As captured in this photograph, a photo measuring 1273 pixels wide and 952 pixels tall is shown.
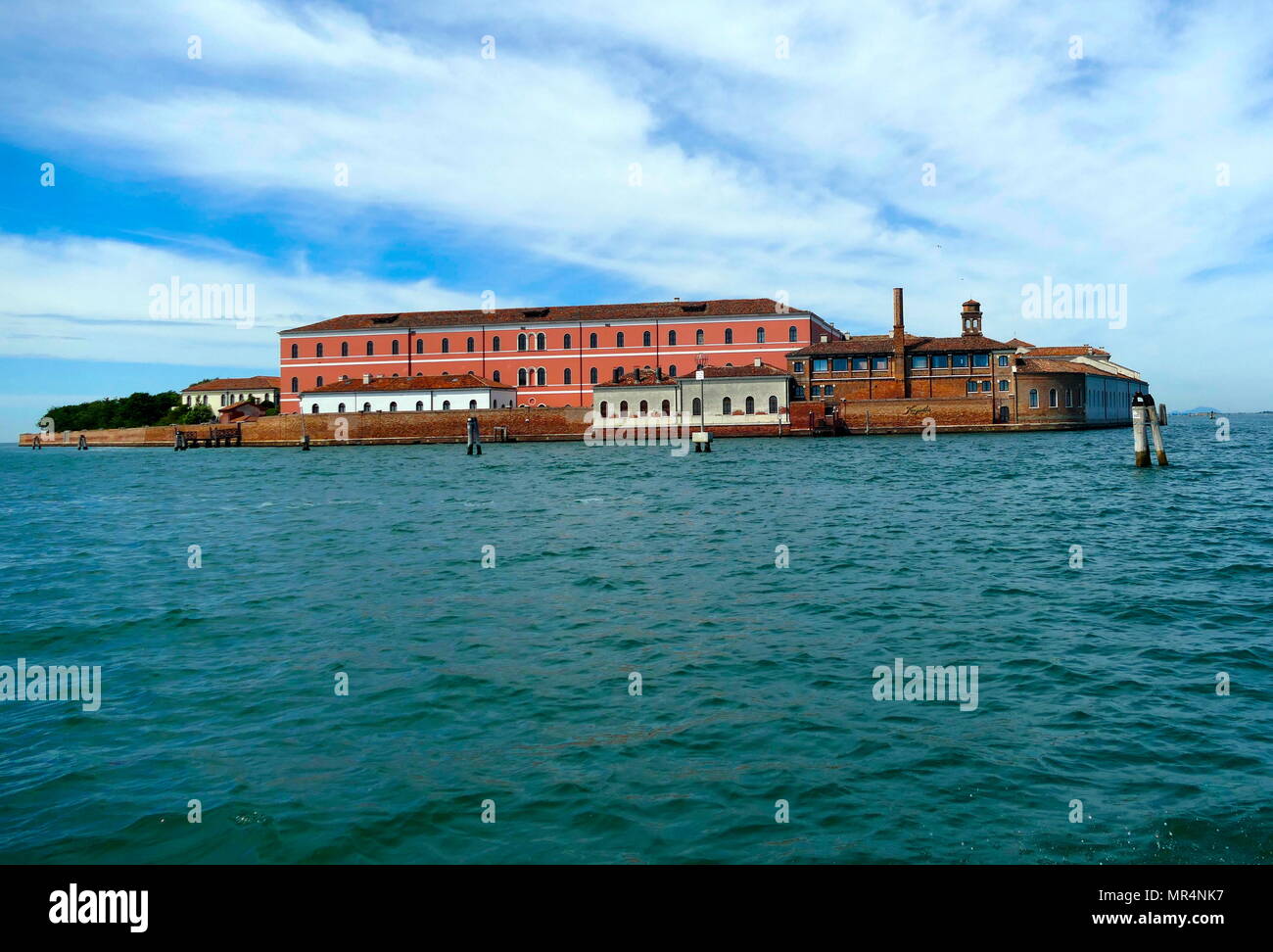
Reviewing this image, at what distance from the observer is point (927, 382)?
57.1m

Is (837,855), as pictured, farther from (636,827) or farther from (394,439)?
(394,439)

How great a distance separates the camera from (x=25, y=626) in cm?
954

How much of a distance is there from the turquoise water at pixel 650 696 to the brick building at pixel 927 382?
40814 mm

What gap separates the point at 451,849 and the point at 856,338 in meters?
57.8

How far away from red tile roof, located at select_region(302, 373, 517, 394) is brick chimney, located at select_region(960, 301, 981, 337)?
31.8 metres

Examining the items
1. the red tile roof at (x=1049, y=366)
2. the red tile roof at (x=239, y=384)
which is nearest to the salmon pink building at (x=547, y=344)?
the red tile roof at (x=1049, y=366)

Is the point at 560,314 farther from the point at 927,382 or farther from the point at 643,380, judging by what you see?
the point at 927,382

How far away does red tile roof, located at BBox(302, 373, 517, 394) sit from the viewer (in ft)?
204

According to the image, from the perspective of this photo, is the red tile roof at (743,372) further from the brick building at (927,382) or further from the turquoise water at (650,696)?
the turquoise water at (650,696)

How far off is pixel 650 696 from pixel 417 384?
58.6 meters

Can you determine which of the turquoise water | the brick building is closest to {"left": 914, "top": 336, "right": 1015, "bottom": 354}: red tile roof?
the brick building

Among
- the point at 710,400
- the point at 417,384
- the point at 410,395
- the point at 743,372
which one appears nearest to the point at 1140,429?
the point at 743,372

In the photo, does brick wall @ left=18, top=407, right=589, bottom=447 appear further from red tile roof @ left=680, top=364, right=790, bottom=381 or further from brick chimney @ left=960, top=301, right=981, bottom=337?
brick chimney @ left=960, top=301, right=981, bottom=337
